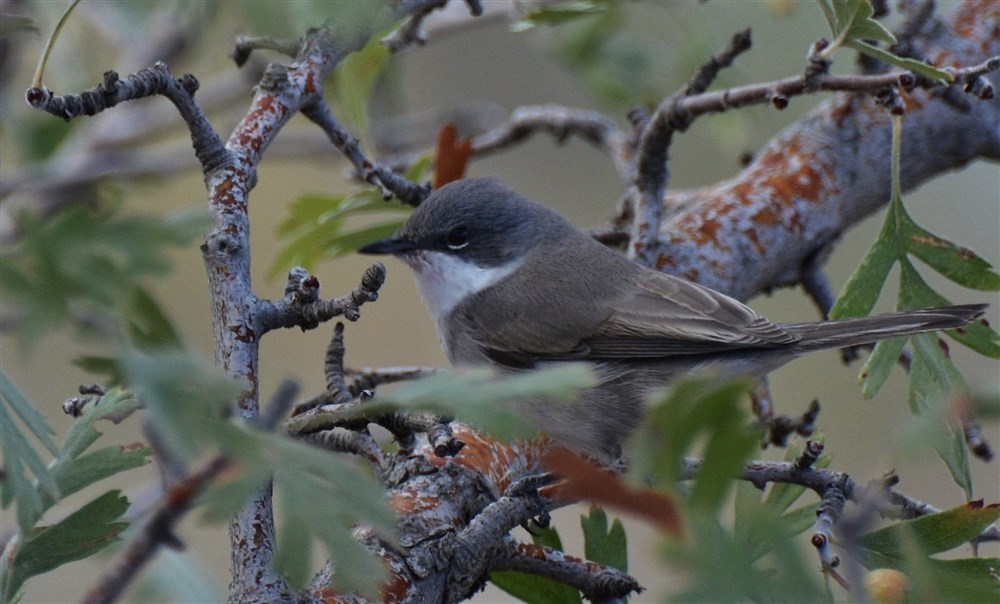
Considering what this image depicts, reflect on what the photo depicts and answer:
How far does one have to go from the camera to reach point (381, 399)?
106cm

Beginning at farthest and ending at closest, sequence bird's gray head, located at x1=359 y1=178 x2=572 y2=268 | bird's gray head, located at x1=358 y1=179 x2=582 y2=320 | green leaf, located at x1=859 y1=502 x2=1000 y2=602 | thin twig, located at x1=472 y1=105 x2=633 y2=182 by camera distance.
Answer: thin twig, located at x1=472 y1=105 x2=633 y2=182
bird's gray head, located at x1=358 y1=179 x2=582 y2=320
bird's gray head, located at x1=359 y1=178 x2=572 y2=268
green leaf, located at x1=859 y1=502 x2=1000 y2=602

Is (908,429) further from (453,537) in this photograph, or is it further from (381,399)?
(453,537)

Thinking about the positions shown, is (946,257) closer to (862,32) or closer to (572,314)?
(862,32)

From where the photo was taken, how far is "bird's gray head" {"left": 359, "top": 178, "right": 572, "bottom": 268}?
3.09 metres

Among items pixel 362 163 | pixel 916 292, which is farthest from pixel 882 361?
pixel 362 163

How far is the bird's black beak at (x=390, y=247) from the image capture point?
2.96 meters

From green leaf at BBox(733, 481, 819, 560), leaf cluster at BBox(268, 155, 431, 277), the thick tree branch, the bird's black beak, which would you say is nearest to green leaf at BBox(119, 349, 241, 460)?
green leaf at BBox(733, 481, 819, 560)

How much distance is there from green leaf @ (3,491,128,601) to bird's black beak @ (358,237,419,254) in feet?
4.91

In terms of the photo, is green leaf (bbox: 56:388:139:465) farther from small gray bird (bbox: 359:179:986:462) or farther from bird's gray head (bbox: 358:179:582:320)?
bird's gray head (bbox: 358:179:582:320)

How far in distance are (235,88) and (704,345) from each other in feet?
7.87

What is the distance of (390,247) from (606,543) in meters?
1.25

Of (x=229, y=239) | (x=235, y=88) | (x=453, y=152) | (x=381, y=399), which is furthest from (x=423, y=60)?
(x=381, y=399)

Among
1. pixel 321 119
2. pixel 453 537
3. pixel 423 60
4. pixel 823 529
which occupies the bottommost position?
pixel 453 537

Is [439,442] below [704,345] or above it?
below
